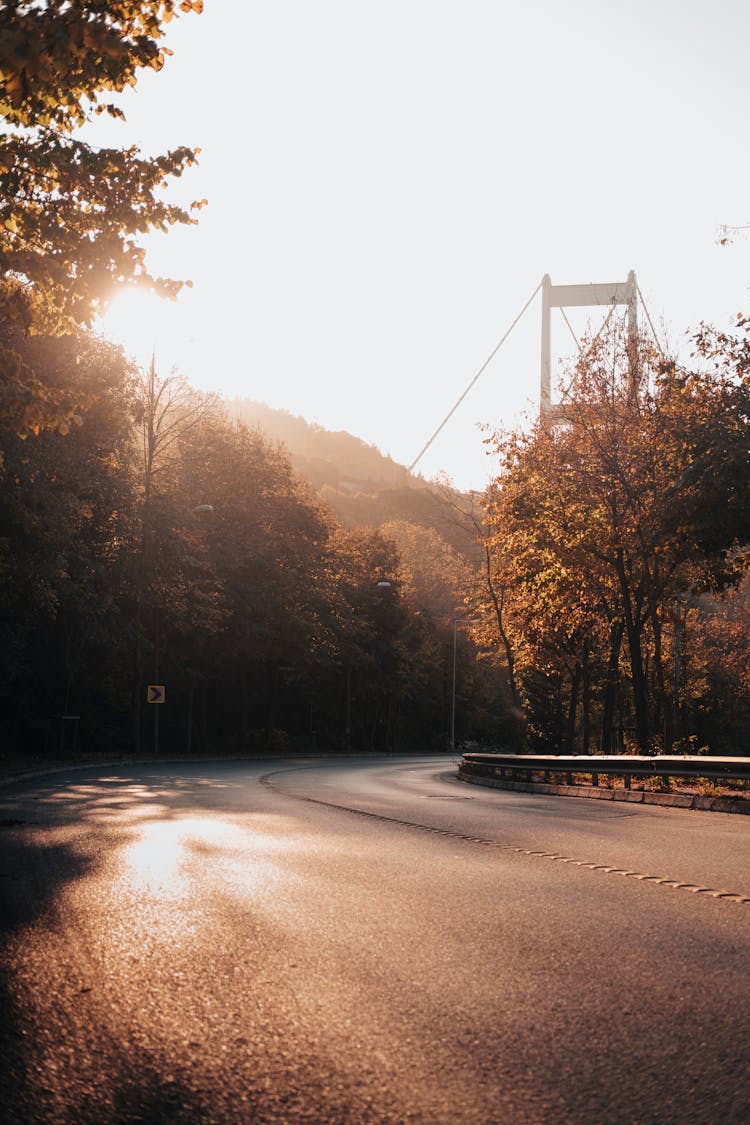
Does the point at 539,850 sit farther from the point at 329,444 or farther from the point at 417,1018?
the point at 329,444

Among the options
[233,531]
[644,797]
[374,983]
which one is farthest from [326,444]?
[374,983]

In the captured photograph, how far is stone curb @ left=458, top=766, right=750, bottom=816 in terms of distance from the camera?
17.7 metres

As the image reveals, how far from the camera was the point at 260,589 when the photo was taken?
51.5 meters

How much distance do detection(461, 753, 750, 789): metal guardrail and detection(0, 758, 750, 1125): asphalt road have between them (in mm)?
7644

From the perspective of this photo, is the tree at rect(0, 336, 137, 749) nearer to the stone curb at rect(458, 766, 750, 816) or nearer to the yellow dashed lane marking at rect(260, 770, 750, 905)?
the yellow dashed lane marking at rect(260, 770, 750, 905)

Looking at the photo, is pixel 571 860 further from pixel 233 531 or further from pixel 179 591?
pixel 233 531

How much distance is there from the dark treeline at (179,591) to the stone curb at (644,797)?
33.9 feet

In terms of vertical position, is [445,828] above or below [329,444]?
below

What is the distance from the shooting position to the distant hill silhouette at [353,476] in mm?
114000

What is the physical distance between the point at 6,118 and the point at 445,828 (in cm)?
861

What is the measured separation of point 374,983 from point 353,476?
569 feet

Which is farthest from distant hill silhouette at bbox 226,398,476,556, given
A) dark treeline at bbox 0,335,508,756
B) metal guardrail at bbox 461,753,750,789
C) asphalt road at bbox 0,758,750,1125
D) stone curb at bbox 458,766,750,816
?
asphalt road at bbox 0,758,750,1125

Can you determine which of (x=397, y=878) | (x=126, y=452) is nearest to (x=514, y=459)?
Answer: (x=126, y=452)

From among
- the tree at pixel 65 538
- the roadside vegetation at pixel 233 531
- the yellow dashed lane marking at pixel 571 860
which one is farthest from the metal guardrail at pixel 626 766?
the tree at pixel 65 538
